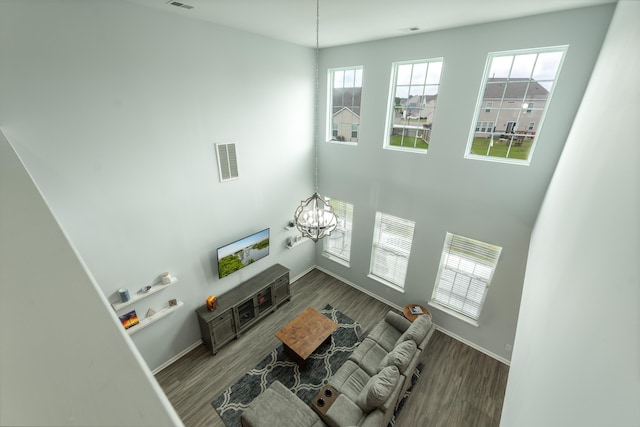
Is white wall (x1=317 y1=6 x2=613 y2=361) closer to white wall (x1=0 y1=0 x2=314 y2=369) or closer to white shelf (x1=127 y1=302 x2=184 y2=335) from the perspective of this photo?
white wall (x1=0 y1=0 x2=314 y2=369)

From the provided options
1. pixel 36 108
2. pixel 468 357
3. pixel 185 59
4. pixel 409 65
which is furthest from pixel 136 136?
pixel 468 357

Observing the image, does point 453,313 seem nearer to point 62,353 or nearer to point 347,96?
point 347,96

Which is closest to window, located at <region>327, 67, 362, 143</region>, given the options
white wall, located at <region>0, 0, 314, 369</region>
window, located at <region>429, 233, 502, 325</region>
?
white wall, located at <region>0, 0, 314, 369</region>

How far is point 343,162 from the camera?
235 inches

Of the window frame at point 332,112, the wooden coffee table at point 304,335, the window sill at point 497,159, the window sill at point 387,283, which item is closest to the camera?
the window sill at point 497,159

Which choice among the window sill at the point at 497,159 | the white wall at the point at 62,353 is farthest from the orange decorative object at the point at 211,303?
the window sill at the point at 497,159

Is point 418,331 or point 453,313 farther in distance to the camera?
point 453,313

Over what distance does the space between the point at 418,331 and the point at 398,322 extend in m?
0.74

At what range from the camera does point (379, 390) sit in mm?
3289

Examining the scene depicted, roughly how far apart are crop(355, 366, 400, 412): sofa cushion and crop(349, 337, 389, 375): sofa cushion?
688 mm

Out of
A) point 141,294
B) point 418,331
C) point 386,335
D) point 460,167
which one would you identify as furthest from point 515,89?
point 141,294

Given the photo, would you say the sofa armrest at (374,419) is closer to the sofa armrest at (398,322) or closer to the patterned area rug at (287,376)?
the patterned area rug at (287,376)

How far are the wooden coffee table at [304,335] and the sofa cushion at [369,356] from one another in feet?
1.93

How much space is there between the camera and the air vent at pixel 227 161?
14.9 feet
